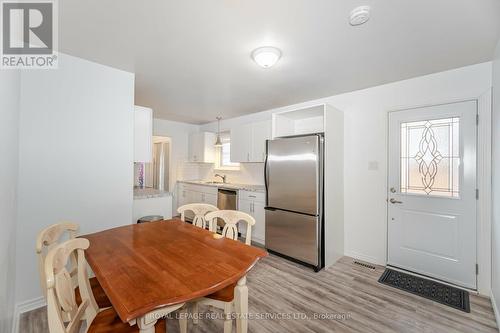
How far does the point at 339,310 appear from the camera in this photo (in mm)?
2086

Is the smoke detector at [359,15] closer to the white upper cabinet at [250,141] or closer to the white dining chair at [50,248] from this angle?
the white upper cabinet at [250,141]

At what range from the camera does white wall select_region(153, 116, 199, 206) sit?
5484 millimetres

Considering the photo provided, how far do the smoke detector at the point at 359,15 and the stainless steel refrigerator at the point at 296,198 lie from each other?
140 centimetres

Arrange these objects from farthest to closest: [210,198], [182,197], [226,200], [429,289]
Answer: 1. [182,197]
2. [210,198]
3. [226,200]
4. [429,289]

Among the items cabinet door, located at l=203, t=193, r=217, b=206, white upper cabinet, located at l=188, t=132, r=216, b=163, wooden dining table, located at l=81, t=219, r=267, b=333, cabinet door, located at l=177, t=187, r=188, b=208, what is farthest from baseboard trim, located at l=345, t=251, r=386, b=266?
cabinet door, located at l=177, t=187, r=188, b=208

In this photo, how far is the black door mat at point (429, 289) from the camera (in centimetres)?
220

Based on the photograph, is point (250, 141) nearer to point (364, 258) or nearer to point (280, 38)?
point (280, 38)

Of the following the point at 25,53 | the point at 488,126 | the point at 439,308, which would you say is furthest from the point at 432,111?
the point at 25,53

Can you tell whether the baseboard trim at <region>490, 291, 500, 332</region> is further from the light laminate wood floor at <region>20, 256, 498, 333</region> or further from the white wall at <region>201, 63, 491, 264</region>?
the white wall at <region>201, 63, 491, 264</region>

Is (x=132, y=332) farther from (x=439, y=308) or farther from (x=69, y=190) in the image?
(x=439, y=308)

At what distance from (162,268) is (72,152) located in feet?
6.08

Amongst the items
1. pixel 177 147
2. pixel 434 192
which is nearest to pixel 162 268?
pixel 434 192

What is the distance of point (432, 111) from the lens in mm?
2658

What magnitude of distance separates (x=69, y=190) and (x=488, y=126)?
Answer: 14.5ft
